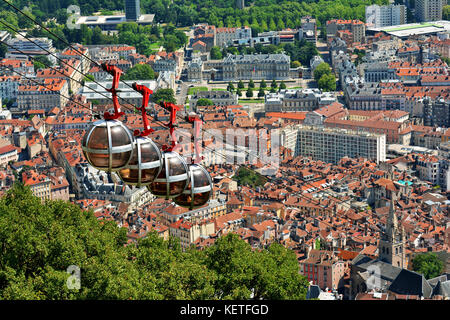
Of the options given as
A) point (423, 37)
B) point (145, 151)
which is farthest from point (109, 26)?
point (145, 151)

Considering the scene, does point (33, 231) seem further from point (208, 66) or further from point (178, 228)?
point (208, 66)

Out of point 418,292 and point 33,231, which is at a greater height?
point 33,231

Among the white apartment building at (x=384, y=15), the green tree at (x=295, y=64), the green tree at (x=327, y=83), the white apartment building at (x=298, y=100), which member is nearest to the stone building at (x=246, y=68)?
the green tree at (x=295, y=64)

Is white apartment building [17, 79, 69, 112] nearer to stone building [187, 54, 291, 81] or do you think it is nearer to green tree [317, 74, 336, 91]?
stone building [187, 54, 291, 81]

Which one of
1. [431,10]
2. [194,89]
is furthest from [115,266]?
[431,10]

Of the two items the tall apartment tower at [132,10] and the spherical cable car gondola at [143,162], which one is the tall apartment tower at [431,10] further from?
the spherical cable car gondola at [143,162]
